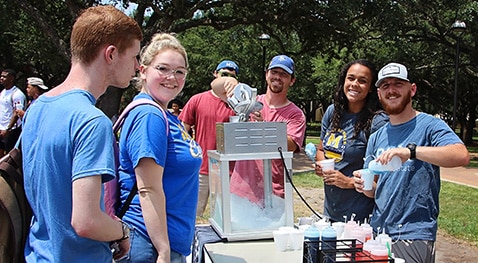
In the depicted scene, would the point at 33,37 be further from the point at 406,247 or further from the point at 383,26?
the point at 406,247

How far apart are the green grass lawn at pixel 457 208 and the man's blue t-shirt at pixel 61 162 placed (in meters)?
5.57

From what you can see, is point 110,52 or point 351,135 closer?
point 110,52

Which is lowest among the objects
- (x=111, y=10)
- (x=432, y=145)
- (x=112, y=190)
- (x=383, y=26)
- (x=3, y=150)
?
(x=3, y=150)

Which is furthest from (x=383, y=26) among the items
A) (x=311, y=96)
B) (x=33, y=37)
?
(x=311, y=96)

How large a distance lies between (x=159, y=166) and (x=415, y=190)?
4.74 ft

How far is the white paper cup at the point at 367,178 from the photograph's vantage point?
268cm

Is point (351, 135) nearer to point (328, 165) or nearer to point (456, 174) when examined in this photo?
point (328, 165)

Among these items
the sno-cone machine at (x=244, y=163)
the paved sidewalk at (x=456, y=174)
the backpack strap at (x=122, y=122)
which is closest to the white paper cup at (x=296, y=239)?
the sno-cone machine at (x=244, y=163)

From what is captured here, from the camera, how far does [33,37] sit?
59.1 ft

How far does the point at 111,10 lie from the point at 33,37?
18333 millimetres

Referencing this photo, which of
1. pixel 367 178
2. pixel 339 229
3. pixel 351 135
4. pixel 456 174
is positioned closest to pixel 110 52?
pixel 339 229

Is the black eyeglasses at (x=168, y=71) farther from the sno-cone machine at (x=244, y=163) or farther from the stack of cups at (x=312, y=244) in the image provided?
the stack of cups at (x=312, y=244)

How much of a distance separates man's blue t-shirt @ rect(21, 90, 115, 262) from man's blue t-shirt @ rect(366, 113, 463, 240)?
1.65m

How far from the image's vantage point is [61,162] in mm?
1459
